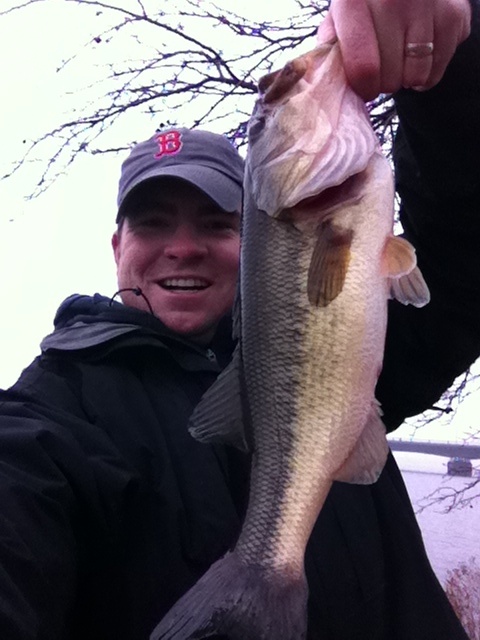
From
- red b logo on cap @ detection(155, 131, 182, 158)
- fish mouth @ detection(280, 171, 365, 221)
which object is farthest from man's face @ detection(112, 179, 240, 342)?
fish mouth @ detection(280, 171, 365, 221)

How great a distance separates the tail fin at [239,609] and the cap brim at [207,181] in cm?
158

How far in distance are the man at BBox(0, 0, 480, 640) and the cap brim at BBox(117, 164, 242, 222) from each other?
11 mm

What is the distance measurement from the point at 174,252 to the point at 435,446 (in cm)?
2791

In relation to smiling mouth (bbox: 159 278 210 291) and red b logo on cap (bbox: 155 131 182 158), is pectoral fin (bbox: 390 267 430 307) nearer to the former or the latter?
smiling mouth (bbox: 159 278 210 291)

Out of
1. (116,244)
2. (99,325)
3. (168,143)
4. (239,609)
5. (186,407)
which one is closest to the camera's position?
(239,609)

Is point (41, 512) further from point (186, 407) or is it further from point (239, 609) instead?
point (186, 407)

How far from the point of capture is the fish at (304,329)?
1.88 meters

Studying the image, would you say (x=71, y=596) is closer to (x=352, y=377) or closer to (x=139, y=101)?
(x=352, y=377)

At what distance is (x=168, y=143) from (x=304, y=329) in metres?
1.60

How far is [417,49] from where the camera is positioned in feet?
6.15

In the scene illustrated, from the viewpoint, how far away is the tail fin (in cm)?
168

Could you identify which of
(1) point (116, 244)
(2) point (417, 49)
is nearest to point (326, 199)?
(2) point (417, 49)

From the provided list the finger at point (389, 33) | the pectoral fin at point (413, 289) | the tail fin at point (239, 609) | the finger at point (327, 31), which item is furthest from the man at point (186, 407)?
the pectoral fin at point (413, 289)

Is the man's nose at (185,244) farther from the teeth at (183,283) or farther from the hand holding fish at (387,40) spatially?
the hand holding fish at (387,40)
